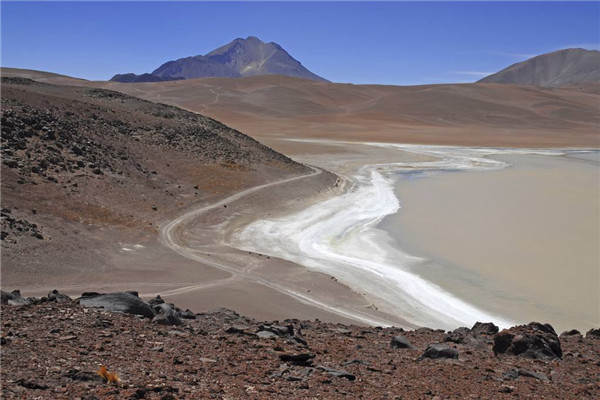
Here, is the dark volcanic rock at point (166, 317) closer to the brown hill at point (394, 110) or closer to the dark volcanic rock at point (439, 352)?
the dark volcanic rock at point (439, 352)

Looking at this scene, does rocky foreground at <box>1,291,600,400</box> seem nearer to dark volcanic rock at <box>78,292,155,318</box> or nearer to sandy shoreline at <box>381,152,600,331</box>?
dark volcanic rock at <box>78,292,155,318</box>

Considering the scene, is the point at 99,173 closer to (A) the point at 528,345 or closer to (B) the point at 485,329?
(B) the point at 485,329

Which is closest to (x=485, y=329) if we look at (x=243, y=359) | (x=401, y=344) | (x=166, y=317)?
(x=401, y=344)

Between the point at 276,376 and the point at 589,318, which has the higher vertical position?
the point at 276,376

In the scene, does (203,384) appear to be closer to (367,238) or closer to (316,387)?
(316,387)

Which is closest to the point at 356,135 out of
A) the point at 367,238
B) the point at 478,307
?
the point at 367,238

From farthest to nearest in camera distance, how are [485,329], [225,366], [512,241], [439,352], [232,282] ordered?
[512,241], [232,282], [485,329], [439,352], [225,366]
